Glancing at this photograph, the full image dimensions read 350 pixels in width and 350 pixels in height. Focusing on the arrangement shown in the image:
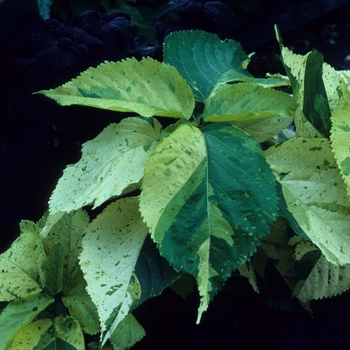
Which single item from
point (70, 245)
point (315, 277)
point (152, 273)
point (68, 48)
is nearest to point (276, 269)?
point (315, 277)

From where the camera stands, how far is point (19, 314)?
614 millimetres

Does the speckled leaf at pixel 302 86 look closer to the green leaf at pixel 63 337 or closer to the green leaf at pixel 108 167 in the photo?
the green leaf at pixel 108 167

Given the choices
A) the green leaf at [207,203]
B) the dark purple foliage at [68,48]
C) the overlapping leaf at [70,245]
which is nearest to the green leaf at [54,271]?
the overlapping leaf at [70,245]

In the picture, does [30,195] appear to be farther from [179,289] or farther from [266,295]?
[266,295]

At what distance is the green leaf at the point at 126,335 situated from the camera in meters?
0.63

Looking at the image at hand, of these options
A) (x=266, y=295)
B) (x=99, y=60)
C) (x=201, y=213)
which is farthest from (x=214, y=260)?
(x=99, y=60)

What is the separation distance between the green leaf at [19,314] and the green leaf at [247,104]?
1.09 ft

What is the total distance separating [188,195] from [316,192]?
0.55 ft

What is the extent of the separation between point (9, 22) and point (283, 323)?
0.98 metres

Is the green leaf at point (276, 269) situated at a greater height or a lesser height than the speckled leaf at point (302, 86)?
lesser

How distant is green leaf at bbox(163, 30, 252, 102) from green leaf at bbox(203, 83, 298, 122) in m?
0.05

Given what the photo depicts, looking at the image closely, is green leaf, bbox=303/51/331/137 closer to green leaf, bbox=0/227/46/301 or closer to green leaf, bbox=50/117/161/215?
green leaf, bbox=50/117/161/215

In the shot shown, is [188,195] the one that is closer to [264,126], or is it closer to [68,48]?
[264,126]

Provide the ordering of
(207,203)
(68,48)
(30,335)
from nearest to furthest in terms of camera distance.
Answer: (207,203), (30,335), (68,48)
